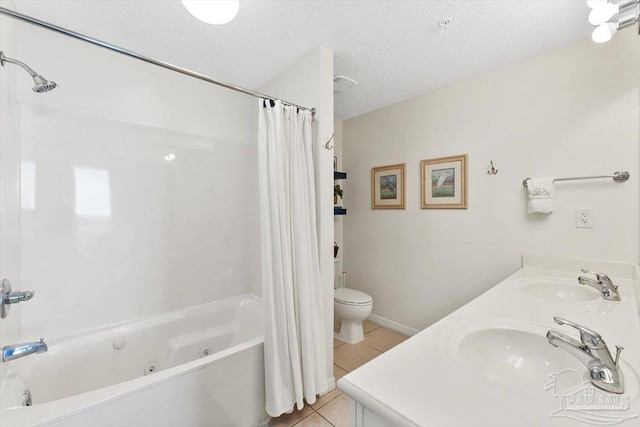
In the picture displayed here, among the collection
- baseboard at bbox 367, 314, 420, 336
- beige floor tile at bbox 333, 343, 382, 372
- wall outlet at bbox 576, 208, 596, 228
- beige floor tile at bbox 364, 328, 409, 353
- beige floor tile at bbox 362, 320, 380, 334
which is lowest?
beige floor tile at bbox 333, 343, 382, 372

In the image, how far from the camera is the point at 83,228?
64.7 inches

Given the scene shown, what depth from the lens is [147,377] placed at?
1.20m

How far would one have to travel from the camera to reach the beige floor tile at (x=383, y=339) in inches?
92.9

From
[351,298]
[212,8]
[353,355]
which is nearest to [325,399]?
[353,355]

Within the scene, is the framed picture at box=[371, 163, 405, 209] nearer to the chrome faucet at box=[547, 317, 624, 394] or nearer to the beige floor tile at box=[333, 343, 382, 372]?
the beige floor tile at box=[333, 343, 382, 372]

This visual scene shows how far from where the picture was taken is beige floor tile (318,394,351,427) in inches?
59.9

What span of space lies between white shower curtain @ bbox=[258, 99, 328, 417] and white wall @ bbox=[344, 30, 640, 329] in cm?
123

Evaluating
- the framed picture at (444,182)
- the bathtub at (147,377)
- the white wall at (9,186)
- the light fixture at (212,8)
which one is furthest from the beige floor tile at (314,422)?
the light fixture at (212,8)

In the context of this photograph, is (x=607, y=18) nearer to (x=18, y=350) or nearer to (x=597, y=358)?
(x=597, y=358)

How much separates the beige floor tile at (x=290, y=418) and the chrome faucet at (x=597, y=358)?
4.79 feet

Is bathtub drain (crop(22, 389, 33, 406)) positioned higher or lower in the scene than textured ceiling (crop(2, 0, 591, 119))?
lower

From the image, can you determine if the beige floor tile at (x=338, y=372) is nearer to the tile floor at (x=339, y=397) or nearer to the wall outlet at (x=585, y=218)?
the tile floor at (x=339, y=397)

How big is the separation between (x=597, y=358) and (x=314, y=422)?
1451 mm

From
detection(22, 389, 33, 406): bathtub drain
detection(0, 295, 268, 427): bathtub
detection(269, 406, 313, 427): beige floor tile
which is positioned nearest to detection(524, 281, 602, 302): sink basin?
detection(269, 406, 313, 427): beige floor tile
